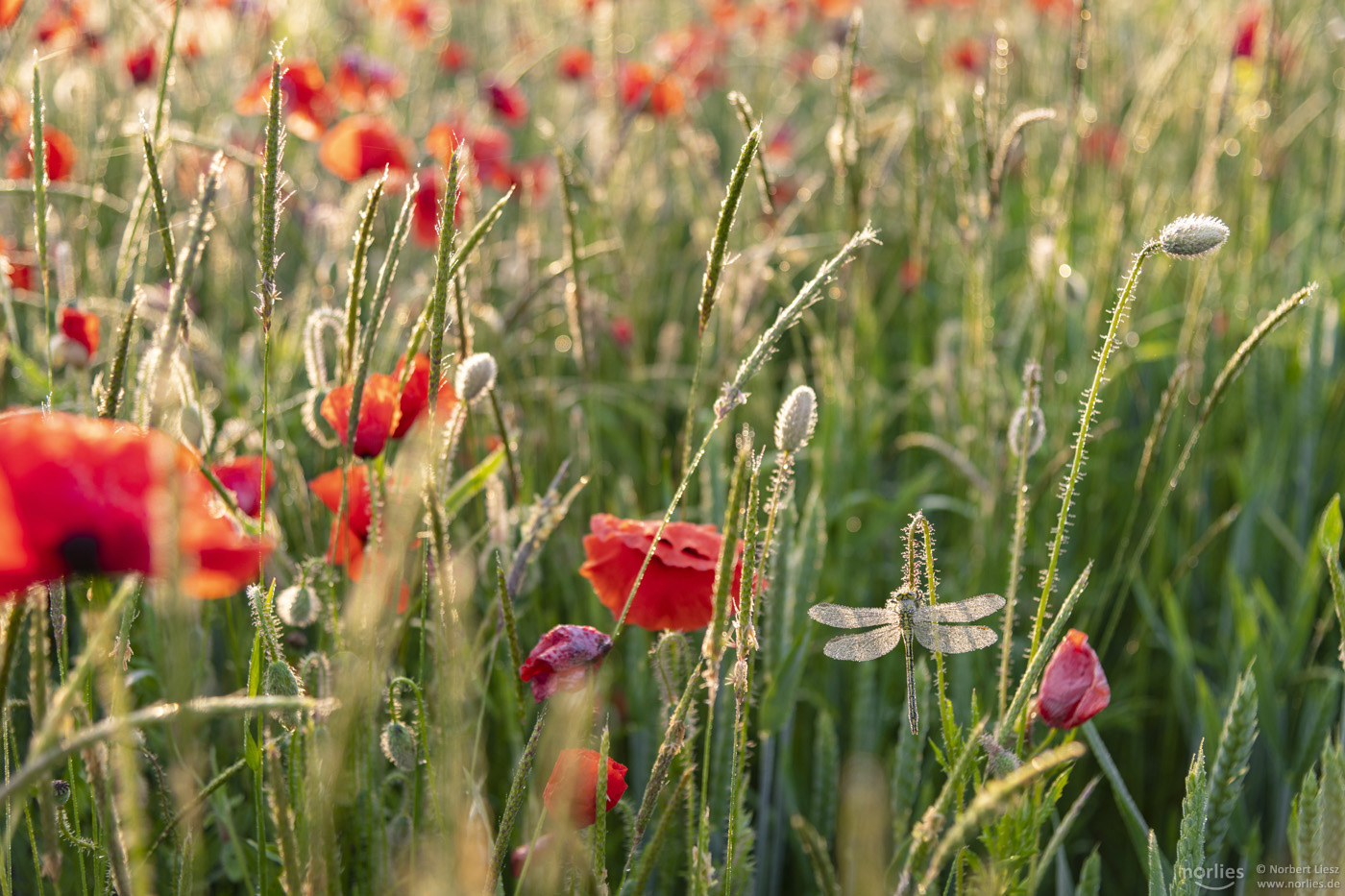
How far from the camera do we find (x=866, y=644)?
2.27 ft

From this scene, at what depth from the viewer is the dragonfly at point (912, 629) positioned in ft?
2.16

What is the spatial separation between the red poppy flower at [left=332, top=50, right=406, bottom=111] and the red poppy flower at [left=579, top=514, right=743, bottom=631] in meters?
1.40

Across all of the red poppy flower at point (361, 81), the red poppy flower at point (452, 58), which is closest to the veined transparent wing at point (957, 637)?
the red poppy flower at point (361, 81)

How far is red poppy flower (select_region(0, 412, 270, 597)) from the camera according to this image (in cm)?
40

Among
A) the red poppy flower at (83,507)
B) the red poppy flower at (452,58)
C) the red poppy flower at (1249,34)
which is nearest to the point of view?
the red poppy flower at (83,507)

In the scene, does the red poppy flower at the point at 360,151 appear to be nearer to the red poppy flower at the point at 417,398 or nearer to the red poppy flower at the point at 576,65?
the red poppy flower at the point at 417,398

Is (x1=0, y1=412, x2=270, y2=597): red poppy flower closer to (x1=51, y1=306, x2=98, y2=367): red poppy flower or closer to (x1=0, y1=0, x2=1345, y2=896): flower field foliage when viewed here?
(x1=0, y1=0, x2=1345, y2=896): flower field foliage

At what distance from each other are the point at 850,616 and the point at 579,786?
0.70 feet

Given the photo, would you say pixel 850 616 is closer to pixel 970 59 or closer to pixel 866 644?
pixel 866 644

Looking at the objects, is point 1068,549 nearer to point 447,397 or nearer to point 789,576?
point 789,576

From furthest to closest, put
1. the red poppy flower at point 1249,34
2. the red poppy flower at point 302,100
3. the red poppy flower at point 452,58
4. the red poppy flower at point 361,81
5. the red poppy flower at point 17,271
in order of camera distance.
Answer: the red poppy flower at point 452,58 → the red poppy flower at point 361,81 → the red poppy flower at point 1249,34 → the red poppy flower at point 302,100 → the red poppy flower at point 17,271

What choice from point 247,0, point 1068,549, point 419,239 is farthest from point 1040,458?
point 247,0

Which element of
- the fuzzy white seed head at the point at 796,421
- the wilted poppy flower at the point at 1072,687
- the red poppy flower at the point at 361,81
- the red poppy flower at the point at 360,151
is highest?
the red poppy flower at the point at 361,81

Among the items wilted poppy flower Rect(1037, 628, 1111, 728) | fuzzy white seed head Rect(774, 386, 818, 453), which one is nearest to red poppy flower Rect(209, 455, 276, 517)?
fuzzy white seed head Rect(774, 386, 818, 453)
